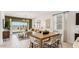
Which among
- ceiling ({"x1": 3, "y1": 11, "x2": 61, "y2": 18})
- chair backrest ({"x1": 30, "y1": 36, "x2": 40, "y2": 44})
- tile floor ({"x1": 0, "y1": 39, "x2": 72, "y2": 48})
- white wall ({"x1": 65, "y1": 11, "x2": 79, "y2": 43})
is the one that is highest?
ceiling ({"x1": 3, "y1": 11, "x2": 61, "y2": 18})

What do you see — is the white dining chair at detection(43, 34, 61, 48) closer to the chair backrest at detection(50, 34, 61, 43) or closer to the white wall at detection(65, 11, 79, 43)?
the chair backrest at detection(50, 34, 61, 43)

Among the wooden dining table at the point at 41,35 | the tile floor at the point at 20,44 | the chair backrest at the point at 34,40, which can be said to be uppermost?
the wooden dining table at the point at 41,35

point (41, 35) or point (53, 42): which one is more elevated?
point (41, 35)

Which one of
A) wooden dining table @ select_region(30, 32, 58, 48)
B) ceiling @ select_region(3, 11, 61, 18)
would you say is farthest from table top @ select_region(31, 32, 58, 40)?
ceiling @ select_region(3, 11, 61, 18)

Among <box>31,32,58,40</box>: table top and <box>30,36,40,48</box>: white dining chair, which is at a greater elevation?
<box>31,32,58,40</box>: table top

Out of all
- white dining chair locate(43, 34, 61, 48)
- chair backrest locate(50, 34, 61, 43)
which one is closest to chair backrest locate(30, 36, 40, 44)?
white dining chair locate(43, 34, 61, 48)

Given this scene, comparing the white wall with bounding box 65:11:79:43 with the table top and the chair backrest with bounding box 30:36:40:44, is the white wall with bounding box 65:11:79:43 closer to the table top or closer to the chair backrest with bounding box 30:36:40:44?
the table top

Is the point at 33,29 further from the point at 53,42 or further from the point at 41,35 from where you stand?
the point at 53,42

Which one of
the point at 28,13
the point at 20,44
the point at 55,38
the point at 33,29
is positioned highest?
the point at 28,13

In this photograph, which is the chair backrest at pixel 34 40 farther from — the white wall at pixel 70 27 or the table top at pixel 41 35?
the white wall at pixel 70 27

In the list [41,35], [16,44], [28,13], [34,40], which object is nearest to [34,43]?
[34,40]

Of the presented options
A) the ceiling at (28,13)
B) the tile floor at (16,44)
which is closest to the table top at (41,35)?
the tile floor at (16,44)
